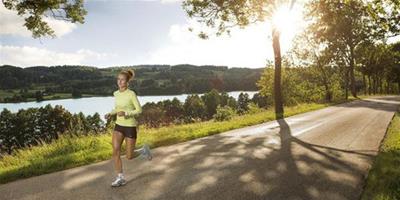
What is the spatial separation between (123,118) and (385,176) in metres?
5.21

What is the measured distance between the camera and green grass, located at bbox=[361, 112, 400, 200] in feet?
20.7

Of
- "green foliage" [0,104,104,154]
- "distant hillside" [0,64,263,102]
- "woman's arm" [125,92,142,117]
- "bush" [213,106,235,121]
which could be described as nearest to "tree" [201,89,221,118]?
"distant hillside" [0,64,263,102]

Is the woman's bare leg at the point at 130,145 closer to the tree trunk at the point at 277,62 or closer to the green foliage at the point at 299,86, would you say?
the tree trunk at the point at 277,62

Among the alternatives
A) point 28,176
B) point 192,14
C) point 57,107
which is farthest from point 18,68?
point 28,176

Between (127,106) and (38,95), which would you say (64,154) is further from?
(38,95)

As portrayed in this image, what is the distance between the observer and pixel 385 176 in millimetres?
7598

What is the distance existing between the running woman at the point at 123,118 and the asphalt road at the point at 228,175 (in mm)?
456

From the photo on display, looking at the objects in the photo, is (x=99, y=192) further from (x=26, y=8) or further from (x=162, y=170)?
(x=26, y=8)

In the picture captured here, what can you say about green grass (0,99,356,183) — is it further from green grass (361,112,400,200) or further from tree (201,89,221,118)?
tree (201,89,221,118)

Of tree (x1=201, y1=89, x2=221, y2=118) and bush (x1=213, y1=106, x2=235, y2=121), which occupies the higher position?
bush (x1=213, y1=106, x2=235, y2=121)

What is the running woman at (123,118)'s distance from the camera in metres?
6.84

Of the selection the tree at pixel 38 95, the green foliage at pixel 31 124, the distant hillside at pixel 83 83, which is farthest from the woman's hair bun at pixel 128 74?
the tree at pixel 38 95

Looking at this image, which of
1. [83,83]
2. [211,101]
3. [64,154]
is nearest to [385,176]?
[64,154]

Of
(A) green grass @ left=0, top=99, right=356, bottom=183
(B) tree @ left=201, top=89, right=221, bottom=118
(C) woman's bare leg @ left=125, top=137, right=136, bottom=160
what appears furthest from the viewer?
(B) tree @ left=201, top=89, right=221, bottom=118
